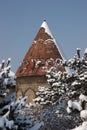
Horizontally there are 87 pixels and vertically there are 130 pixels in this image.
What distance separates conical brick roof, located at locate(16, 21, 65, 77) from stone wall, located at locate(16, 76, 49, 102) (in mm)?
377

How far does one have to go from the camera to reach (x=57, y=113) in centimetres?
1830

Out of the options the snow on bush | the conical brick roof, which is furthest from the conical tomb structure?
the snow on bush

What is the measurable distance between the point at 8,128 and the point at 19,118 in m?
0.65

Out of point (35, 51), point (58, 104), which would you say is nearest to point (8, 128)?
point (58, 104)

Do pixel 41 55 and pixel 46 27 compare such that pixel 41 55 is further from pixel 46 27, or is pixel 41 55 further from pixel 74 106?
pixel 74 106

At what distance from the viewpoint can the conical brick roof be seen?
34.0m

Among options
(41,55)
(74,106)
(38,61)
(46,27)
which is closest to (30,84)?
(38,61)

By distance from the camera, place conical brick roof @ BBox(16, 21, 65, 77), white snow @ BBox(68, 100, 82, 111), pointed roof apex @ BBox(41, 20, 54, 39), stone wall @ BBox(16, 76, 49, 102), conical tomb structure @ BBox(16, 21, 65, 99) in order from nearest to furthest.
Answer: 1. white snow @ BBox(68, 100, 82, 111)
2. stone wall @ BBox(16, 76, 49, 102)
3. conical tomb structure @ BBox(16, 21, 65, 99)
4. conical brick roof @ BBox(16, 21, 65, 77)
5. pointed roof apex @ BBox(41, 20, 54, 39)

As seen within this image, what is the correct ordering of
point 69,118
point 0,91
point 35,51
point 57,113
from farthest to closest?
point 35,51 → point 57,113 → point 69,118 → point 0,91

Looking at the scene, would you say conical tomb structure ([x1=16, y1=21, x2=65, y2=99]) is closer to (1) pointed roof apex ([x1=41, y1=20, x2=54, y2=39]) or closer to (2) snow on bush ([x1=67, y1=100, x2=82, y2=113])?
(1) pointed roof apex ([x1=41, y1=20, x2=54, y2=39])

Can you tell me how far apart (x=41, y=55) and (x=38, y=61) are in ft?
2.24

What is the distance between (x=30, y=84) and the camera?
3353 centimetres

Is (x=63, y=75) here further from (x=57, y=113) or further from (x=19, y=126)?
(x=19, y=126)

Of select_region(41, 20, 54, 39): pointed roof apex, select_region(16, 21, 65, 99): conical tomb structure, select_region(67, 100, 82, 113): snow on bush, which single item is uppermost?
select_region(41, 20, 54, 39): pointed roof apex
